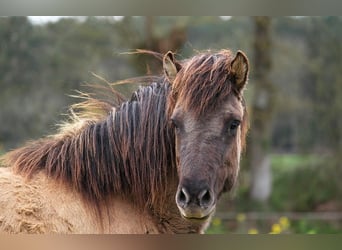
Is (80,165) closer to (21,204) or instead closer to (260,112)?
(21,204)

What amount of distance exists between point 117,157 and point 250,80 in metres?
9.88

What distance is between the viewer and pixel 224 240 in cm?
248

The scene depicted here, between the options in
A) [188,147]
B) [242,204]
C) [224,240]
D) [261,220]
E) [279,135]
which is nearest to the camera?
[224,240]

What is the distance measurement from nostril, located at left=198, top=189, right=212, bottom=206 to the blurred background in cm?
864

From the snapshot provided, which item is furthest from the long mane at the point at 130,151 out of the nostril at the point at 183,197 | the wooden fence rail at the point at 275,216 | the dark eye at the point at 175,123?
the wooden fence rail at the point at 275,216

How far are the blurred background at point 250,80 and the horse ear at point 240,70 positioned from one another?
27.5 feet

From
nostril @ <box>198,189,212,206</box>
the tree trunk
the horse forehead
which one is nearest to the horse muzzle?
nostril @ <box>198,189,212,206</box>

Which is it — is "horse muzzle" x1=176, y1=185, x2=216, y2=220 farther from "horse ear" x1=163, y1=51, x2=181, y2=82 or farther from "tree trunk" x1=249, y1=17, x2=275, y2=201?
"tree trunk" x1=249, y1=17, x2=275, y2=201

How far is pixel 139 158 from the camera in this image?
126 inches

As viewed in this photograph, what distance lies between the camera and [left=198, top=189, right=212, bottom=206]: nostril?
8.94 ft

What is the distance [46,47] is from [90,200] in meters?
10.8

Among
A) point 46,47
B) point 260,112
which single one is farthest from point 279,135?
point 46,47

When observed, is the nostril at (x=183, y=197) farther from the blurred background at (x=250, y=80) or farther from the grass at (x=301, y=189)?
the grass at (x=301, y=189)

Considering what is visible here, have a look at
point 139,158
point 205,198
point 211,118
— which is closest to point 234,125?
point 211,118
